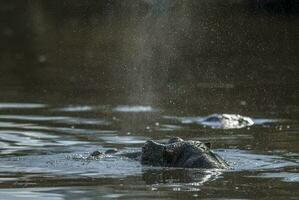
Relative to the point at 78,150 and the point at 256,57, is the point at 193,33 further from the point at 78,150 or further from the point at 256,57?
the point at 78,150

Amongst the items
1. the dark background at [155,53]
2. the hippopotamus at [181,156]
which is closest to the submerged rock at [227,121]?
the dark background at [155,53]

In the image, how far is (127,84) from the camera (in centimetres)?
1936

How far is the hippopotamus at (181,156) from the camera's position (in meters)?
10.2

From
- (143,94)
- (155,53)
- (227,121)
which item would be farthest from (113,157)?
(155,53)

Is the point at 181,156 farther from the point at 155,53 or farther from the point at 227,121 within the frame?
the point at 155,53

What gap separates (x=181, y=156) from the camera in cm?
1044

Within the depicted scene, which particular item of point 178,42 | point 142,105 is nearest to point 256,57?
point 178,42

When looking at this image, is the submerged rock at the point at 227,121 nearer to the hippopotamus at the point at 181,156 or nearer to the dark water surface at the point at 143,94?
the dark water surface at the point at 143,94

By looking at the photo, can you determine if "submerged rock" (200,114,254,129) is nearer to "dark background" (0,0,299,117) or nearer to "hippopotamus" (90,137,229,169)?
"dark background" (0,0,299,117)

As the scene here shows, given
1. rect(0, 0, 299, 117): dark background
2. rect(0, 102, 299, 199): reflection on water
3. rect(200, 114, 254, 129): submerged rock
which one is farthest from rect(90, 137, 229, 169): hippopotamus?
rect(0, 0, 299, 117): dark background

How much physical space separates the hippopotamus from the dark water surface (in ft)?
0.67

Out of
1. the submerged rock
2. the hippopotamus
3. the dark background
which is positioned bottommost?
the hippopotamus

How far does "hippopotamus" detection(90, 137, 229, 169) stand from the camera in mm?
10234

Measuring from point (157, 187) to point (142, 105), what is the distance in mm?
7198
